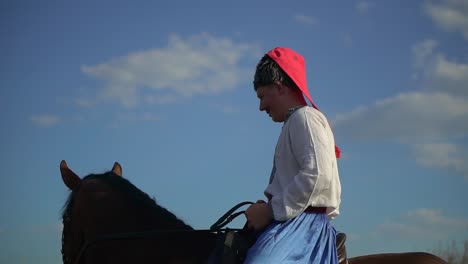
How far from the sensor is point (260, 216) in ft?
11.5

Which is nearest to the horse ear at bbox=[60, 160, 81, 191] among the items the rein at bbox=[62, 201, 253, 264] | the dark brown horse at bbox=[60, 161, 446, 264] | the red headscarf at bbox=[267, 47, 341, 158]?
the dark brown horse at bbox=[60, 161, 446, 264]

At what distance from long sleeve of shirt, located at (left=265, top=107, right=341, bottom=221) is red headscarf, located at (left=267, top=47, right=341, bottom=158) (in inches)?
7.8

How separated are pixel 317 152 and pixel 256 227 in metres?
0.62

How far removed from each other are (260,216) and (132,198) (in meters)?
1.13

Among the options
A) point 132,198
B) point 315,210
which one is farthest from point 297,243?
point 132,198

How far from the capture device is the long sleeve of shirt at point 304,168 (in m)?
3.32

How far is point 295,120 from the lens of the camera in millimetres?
3510

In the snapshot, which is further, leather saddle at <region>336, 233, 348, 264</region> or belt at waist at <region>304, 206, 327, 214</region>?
leather saddle at <region>336, 233, 348, 264</region>

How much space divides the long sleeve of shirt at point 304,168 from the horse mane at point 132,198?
2.81 feet

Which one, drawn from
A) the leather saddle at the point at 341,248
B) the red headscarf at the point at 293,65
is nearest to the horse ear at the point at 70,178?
the red headscarf at the point at 293,65

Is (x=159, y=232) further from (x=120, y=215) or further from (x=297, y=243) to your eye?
(x=297, y=243)

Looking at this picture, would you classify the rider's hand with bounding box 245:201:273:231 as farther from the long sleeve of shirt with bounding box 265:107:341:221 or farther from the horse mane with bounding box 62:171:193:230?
the horse mane with bounding box 62:171:193:230

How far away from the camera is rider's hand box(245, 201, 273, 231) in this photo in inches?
137

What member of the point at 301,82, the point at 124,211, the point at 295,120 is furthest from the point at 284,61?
the point at 124,211
